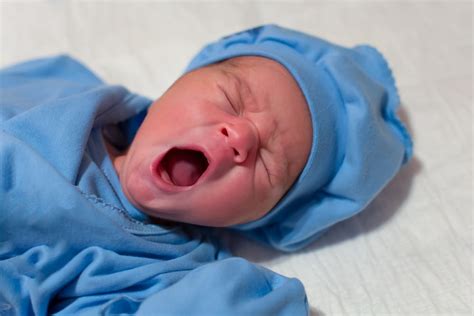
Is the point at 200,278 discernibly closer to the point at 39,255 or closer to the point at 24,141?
the point at 39,255

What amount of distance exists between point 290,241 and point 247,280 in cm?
25

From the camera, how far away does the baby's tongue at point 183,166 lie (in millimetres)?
1103

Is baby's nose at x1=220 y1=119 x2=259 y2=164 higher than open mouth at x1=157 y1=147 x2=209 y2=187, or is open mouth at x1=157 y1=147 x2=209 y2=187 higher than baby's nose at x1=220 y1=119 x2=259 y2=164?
baby's nose at x1=220 y1=119 x2=259 y2=164

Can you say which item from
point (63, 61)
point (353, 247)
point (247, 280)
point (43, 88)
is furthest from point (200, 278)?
point (63, 61)

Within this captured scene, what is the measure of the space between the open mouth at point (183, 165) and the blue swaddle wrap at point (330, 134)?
0.19m

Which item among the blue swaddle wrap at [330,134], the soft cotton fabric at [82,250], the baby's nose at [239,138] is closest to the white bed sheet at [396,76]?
Answer: the blue swaddle wrap at [330,134]

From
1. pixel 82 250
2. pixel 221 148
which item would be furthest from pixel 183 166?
pixel 82 250

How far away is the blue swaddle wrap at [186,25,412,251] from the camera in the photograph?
1166mm

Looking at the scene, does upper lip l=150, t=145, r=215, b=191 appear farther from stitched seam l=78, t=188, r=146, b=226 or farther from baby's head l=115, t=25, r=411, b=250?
stitched seam l=78, t=188, r=146, b=226

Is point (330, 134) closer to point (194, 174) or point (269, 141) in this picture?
point (269, 141)

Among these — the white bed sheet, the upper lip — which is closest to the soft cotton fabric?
the upper lip

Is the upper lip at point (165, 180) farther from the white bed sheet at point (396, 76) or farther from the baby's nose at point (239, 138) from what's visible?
the white bed sheet at point (396, 76)

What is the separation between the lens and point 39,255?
101 centimetres

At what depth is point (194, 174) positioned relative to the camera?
43.9 inches
